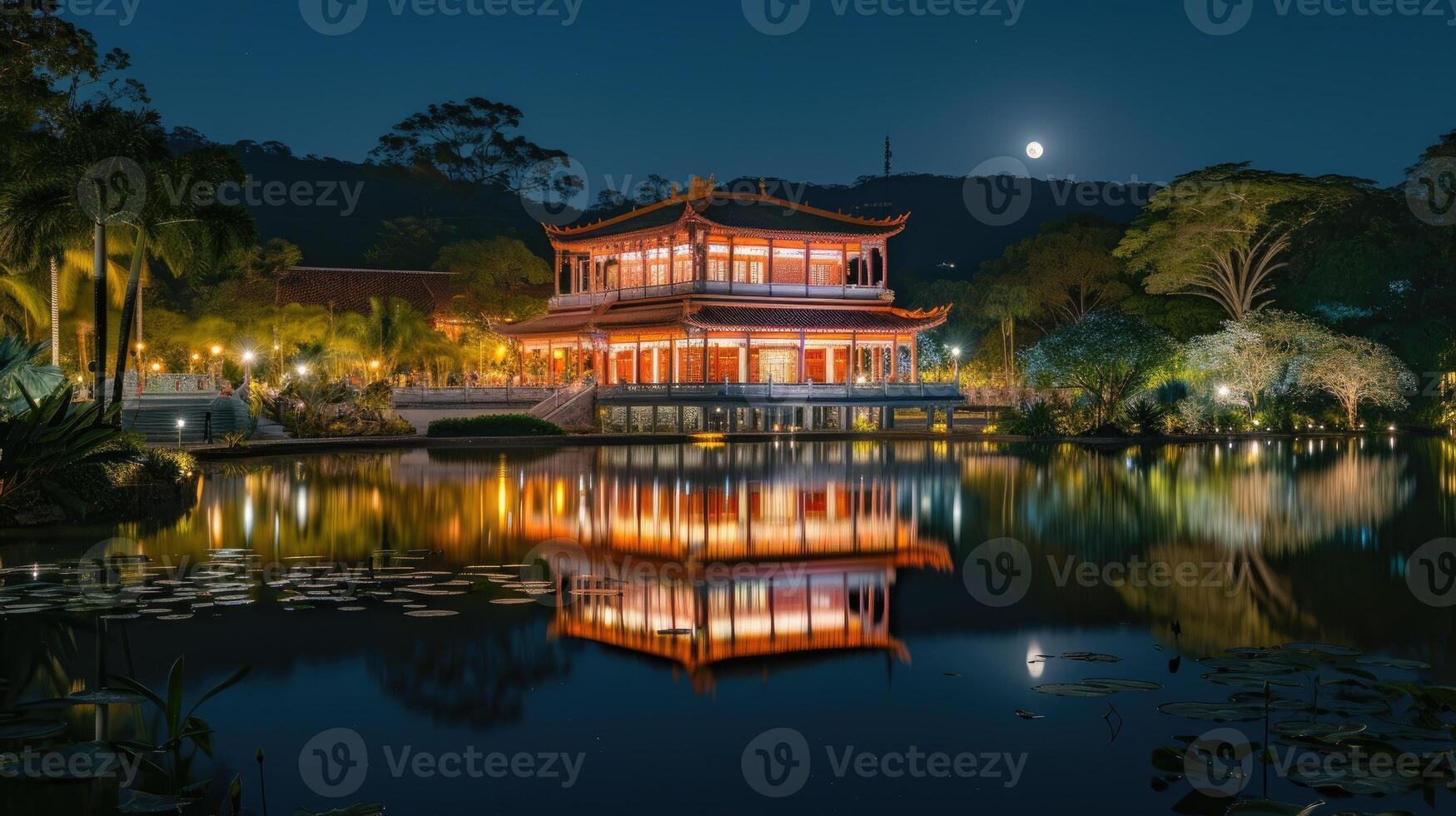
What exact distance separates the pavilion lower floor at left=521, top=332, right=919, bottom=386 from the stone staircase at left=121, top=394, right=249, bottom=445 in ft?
55.7

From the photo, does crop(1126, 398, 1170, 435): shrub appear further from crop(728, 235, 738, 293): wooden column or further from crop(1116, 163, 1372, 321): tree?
crop(728, 235, 738, 293): wooden column

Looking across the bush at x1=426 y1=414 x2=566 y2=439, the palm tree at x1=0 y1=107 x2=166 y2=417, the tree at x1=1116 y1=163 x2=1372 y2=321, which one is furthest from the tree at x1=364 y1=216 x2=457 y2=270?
the palm tree at x1=0 y1=107 x2=166 y2=417

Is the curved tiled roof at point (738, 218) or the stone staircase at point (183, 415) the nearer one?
the stone staircase at point (183, 415)

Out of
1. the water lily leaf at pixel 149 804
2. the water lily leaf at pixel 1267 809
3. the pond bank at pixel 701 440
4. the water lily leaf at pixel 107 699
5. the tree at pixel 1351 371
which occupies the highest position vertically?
the tree at pixel 1351 371

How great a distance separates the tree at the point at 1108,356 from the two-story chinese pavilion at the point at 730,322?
5.39m

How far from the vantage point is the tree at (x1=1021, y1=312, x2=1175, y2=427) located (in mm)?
51594

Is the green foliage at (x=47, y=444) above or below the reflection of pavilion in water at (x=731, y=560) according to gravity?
above

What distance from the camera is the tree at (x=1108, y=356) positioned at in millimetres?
51594

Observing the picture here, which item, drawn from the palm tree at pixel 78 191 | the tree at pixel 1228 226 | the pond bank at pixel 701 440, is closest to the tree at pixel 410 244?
the pond bank at pixel 701 440

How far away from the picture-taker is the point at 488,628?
1204cm

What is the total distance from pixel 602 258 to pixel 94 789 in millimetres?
58937

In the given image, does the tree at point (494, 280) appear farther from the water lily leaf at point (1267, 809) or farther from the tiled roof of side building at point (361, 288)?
the water lily leaf at point (1267, 809)

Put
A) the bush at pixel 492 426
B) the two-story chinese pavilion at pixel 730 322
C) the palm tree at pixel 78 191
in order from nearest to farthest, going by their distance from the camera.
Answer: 1. the palm tree at pixel 78 191
2. the bush at pixel 492 426
3. the two-story chinese pavilion at pixel 730 322

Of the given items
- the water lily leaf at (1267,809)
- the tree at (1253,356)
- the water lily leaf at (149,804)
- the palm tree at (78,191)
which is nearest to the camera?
the water lily leaf at (1267,809)
